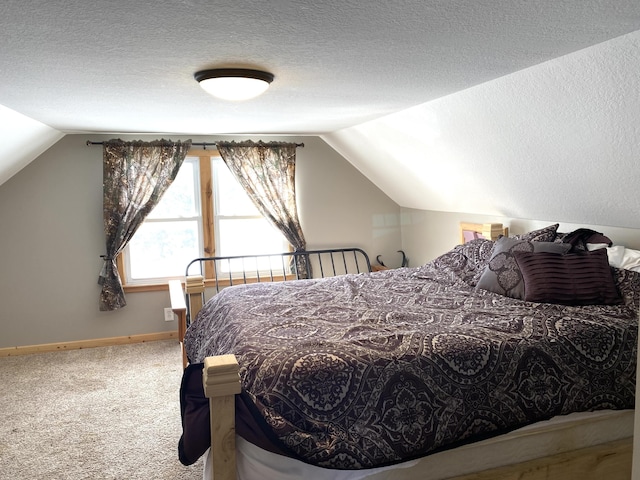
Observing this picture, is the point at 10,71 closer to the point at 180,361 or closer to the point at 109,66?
the point at 109,66

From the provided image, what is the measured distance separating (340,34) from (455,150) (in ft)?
6.46

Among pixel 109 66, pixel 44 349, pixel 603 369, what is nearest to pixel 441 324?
pixel 603 369

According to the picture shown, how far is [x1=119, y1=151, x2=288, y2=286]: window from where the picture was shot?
5020 mm

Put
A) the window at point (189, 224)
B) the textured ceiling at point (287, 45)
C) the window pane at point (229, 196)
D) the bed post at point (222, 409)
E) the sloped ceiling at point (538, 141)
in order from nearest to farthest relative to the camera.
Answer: the textured ceiling at point (287, 45)
the bed post at point (222, 409)
the sloped ceiling at point (538, 141)
the window at point (189, 224)
the window pane at point (229, 196)

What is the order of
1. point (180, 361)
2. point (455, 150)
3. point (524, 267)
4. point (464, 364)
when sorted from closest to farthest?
point (464, 364) → point (524, 267) → point (455, 150) → point (180, 361)

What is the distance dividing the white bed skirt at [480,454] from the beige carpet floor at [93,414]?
1059 millimetres

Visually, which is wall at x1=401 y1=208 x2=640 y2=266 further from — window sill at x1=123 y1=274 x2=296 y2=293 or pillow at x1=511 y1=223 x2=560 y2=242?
window sill at x1=123 y1=274 x2=296 y2=293

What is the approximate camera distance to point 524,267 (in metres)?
2.94

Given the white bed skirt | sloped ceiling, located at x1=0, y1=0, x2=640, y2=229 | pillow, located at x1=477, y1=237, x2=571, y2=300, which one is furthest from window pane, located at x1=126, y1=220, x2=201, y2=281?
the white bed skirt

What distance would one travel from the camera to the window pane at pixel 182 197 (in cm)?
503

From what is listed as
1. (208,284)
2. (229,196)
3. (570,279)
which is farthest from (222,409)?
(229,196)

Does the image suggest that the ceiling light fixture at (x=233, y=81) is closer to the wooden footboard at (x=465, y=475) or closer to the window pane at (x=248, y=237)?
the wooden footboard at (x=465, y=475)

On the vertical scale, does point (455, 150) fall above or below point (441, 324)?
above

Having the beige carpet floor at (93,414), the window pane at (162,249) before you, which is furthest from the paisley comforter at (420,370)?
the window pane at (162,249)
